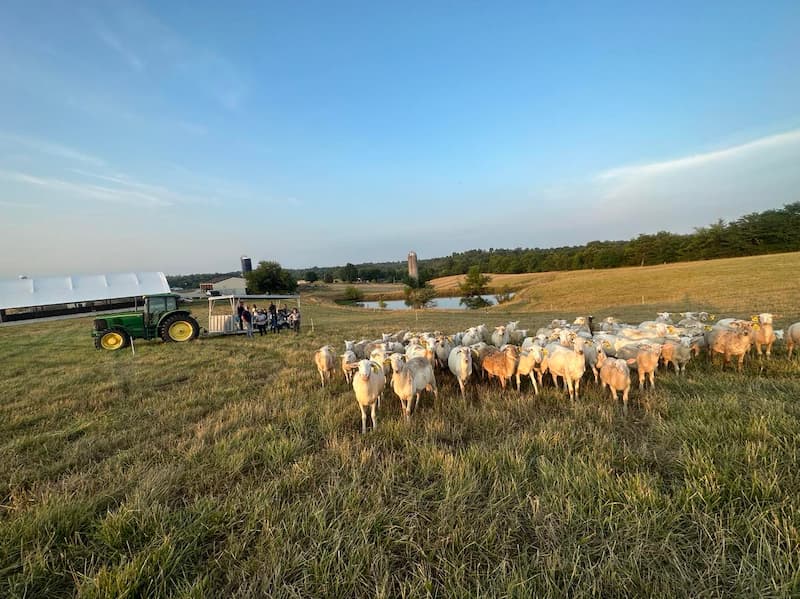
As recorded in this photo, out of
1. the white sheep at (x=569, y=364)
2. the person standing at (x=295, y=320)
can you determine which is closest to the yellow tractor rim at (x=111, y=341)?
the person standing at (x=295, y=320)

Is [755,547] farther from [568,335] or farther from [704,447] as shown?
[568,335]

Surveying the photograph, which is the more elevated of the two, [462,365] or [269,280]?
[269,280]

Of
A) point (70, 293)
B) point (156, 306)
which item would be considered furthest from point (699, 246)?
point (70, 293)

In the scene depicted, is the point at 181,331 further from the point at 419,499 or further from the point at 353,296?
the point at 353,296

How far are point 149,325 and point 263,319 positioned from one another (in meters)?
5.29

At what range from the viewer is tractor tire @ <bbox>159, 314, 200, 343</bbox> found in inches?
648

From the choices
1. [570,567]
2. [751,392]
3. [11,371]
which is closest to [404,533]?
[570,567]

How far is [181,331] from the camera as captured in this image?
55.5 feet

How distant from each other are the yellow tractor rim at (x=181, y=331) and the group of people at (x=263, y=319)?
2.71 meters

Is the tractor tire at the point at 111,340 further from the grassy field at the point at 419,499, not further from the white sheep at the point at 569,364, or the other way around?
the white sheep at the point at 569,364

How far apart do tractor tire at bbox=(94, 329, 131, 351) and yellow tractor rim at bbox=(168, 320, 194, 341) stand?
1881 millimetres

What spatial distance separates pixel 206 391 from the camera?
822 centimetres

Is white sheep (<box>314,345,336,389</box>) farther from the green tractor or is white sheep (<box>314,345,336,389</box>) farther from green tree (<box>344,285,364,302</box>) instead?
green tree (<box>344,285,364,302</box>)

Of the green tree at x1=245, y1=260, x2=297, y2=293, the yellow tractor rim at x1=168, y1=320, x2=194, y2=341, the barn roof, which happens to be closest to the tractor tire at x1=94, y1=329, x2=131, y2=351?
the yellow tractor rim at x1=168, y1=320, x2=194, y2=341
